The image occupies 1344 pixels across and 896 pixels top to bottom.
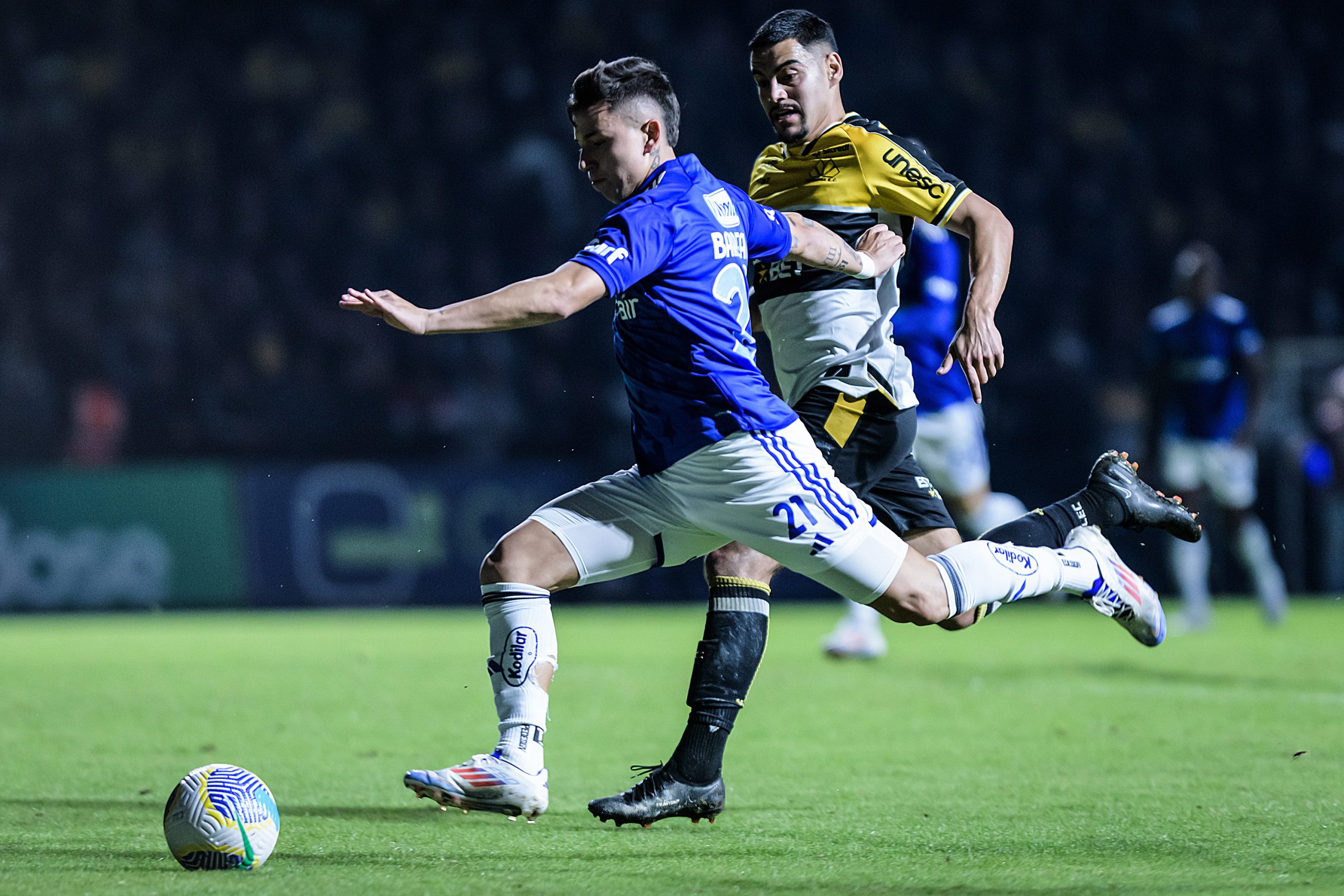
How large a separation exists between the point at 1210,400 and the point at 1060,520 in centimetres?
607

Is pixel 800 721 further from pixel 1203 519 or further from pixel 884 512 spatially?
pixel 1203 519

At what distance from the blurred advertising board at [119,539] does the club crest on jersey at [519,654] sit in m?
8.92

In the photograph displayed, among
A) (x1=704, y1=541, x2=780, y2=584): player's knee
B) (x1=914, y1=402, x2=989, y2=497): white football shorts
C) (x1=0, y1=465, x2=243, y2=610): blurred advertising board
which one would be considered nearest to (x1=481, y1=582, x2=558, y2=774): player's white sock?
(x1=704, y1=541, x2=780, y2=584): player's knee

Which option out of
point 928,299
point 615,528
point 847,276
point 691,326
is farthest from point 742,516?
point 928,299

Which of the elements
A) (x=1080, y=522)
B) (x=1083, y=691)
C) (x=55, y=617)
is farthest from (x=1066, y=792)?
(x=55, y=617)

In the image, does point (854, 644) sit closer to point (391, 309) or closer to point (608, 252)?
point (608, 252)

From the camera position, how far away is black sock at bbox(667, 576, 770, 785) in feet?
13.6

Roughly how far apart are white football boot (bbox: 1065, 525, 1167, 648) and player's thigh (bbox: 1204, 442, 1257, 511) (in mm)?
5836

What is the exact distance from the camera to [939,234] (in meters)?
7.69

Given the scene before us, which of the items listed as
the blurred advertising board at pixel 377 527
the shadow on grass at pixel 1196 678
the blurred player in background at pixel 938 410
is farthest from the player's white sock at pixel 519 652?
the blurred advertising board at pixel 377 527

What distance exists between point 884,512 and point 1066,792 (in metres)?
0.98

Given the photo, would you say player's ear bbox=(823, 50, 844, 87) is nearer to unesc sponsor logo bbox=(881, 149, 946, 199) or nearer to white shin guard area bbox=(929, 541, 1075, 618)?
unesc sponsor logo bbox=(881, 149, 946, 199)

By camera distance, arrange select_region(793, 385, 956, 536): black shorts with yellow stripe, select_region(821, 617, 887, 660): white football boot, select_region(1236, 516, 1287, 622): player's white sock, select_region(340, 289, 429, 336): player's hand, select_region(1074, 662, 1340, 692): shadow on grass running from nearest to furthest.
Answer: select_region(340, 289, 429, 336): player's hand
select_region(793, 385, 956, 536): black shorts with yellow stripe
select_region(1074, 662, 1340, 692): shadow on grass
select_region(821, 617, 887, 660): white football boot
select_region(1236, 516, 1287, 622): player's white sock

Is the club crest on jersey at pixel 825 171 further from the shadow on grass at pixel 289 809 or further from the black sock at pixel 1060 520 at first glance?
the shadow on grass at pixel 289 809
